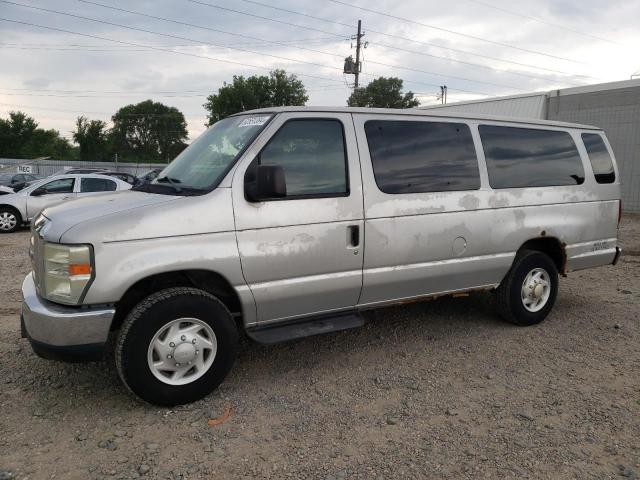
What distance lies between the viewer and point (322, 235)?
3689 millimetres

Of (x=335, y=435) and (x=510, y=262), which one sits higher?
(x=510, y=262)

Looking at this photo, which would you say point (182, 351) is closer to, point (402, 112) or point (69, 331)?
point (69, 331)

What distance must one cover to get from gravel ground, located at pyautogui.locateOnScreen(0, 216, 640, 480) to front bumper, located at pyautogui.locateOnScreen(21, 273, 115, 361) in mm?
493

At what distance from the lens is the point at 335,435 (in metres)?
3.08

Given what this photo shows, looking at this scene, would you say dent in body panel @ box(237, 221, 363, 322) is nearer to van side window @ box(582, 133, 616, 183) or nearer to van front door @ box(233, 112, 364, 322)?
van front door @ box(233, 112, 364, 322)

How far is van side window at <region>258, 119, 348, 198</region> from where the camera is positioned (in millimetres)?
3617

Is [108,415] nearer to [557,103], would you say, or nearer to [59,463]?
[59,463]

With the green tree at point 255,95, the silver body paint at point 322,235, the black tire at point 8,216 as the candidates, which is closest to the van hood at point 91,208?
the silver body paint at point 322,235

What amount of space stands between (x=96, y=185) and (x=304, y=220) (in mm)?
10484

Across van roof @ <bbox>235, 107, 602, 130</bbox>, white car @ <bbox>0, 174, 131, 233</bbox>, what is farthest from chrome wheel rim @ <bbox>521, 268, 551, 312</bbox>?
white car @ <bbox>0, 174, 131, 233</bbox>

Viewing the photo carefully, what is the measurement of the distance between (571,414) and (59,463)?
3149 millimetres

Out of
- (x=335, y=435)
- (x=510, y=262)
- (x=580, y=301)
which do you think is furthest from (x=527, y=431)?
(x=580, y=301)

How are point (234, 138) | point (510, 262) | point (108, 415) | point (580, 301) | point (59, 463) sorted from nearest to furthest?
point (59, 463)
point (108, 415)
point (234, 138)
point (510, 262)
point (580, 301)

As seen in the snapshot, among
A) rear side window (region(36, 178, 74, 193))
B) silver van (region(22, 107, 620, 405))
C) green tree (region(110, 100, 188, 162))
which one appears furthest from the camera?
green tree (region(110, 100, 188, 162))
